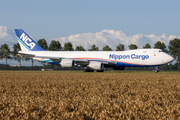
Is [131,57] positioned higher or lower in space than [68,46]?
lower

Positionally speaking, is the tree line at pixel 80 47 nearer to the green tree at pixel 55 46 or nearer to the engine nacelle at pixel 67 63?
the green tree at pixel 55 46

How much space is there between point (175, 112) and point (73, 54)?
117 ft

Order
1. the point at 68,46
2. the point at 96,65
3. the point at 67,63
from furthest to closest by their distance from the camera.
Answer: the point at 68,46
the point at 67,63
the point at 96,65

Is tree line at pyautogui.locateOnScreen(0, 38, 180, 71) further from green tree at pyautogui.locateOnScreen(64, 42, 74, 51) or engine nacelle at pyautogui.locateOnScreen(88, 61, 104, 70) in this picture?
engine nacelle at pyautogui.locateOnScreen(88, 61, 104, 70)

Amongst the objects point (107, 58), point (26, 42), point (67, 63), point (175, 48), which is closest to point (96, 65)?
point (107, 58)

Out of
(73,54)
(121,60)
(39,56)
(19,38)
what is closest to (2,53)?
(19,38)

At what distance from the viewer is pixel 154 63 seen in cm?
3591

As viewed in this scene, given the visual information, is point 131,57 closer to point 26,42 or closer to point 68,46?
point 26,42

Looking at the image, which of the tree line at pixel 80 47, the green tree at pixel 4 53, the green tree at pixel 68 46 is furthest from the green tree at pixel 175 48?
the green tree at pixel 4 53

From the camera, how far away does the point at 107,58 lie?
3816 cm

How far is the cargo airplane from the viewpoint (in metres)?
36.0

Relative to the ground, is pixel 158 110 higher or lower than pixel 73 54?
lower

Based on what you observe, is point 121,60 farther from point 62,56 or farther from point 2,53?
point 2,53

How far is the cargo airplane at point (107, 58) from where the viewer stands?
36.0 meters
